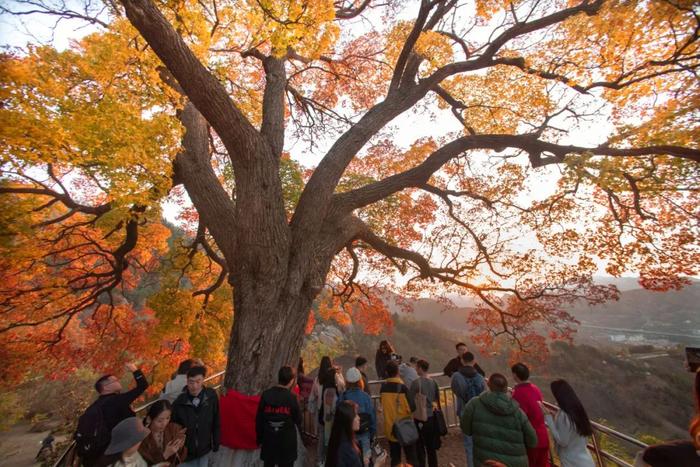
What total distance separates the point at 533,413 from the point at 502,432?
0.72 m

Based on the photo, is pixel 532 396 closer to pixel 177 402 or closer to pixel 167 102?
pixel 177 402

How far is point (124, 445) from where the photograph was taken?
2211 millimetres

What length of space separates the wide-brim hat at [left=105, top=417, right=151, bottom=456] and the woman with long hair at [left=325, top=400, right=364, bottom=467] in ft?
5.33

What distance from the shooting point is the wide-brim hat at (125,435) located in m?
2.19

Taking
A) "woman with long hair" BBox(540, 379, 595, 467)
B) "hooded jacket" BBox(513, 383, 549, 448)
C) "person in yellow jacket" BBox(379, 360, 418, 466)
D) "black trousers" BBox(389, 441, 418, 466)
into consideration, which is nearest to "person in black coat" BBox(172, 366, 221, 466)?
"person in yellow jacket" BBox(379, 360, 418, 466)

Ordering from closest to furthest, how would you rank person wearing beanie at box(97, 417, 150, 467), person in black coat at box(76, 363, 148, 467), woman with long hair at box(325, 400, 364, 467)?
person wearing beanie at box(97, 417, 150, 467)
woman with long hair at box(325, 400, 364, 467)
person in black coat at box(76, 363, 148, 467)

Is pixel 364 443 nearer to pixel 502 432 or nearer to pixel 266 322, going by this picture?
pixel 502 432

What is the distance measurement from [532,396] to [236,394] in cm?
376

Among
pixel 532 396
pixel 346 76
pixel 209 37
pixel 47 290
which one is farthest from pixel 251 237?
pixel 47 290

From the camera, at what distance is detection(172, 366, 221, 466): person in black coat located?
3127 mm

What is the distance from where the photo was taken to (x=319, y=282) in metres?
4.86

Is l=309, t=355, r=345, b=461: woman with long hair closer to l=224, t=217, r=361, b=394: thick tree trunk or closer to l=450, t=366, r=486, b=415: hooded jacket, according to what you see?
l=224, t=217, r=361, b=394: thick tree trunk

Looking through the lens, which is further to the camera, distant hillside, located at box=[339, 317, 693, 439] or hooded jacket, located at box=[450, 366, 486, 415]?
distant hillside, located at box=[339, 317, 693, 439]

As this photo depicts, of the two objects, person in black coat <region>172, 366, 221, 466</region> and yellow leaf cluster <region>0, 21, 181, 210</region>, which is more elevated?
yellow leaf cluster <region>0, 21, 181, 210</region>
